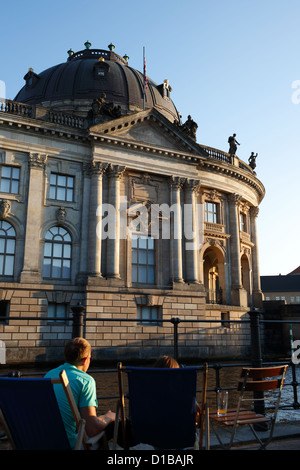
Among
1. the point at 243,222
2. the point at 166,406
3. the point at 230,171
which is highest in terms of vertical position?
the point at 230,171

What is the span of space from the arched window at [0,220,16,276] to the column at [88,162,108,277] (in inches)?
188

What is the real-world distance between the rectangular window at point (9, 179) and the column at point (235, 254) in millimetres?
17767

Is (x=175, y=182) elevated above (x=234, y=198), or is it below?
below

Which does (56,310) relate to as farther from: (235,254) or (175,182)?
(235,254)

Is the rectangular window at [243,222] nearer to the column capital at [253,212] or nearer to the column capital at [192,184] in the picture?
the column capital at [253,212]

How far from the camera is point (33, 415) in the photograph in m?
3.44

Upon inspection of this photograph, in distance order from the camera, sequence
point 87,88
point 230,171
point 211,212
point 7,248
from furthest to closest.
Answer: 1. point 87,88
2. point 230,171
3. point 211,212
4. point 7,248

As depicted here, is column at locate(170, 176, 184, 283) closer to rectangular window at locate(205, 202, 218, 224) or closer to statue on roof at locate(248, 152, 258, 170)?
rectangular window at locate(205, 202, 218, 224)

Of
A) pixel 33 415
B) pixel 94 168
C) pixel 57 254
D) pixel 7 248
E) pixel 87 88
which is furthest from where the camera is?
pixel 87 88

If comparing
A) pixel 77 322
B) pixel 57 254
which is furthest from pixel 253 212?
pixel 77 322

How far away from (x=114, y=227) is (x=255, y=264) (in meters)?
16.5

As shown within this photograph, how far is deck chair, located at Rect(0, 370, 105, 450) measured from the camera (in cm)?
338
